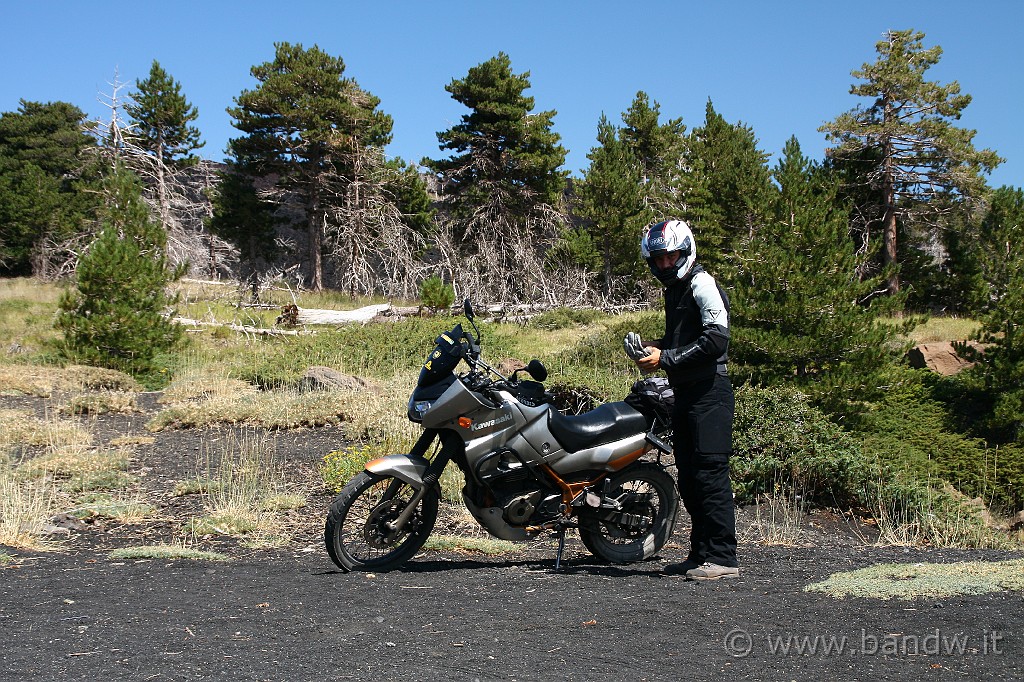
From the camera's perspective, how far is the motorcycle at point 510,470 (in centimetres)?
537

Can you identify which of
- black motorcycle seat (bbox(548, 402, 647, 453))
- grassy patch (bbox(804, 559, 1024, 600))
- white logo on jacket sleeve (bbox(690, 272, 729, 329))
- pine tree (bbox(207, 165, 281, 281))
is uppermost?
pine tree (bbox(207, 165, 281, 281))

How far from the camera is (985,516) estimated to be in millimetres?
11344

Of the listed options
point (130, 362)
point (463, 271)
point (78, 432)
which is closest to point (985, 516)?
point (78, 432)

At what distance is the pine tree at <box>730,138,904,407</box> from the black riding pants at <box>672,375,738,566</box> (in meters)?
10.2

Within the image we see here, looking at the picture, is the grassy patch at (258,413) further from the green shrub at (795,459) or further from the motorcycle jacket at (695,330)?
the motorcycle jacket at (695,330)

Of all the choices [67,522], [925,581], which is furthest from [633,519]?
[67,522]

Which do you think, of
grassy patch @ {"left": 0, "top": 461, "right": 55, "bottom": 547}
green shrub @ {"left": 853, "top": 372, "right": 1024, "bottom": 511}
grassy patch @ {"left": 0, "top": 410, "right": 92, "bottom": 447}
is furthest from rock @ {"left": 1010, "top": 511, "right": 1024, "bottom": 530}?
grassy patch @ {"left": 0, "top": 410, "right": 92, "bottom": 447}

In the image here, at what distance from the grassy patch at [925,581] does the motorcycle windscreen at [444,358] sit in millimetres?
2308

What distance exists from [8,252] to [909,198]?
120 feet

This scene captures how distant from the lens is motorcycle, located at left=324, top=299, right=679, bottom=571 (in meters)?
5.37

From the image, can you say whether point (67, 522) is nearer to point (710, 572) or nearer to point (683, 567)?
point (683, 567)

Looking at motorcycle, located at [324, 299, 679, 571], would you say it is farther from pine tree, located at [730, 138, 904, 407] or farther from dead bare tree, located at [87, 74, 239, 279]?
dead bare tree, located at [87, 74, 239, 279]

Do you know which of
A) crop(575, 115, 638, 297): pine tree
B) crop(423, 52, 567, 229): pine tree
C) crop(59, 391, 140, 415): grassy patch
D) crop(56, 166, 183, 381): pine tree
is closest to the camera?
crop(59, 391, 140, 415): grassy patch

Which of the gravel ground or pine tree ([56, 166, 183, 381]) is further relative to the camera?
pine tree ([56, 166, 183, 381])
